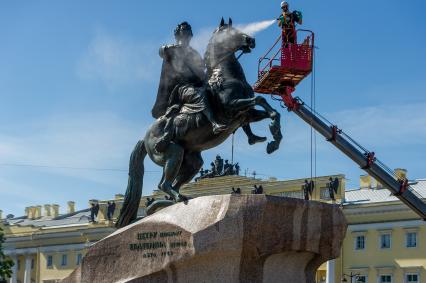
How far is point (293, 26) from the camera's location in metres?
28.9

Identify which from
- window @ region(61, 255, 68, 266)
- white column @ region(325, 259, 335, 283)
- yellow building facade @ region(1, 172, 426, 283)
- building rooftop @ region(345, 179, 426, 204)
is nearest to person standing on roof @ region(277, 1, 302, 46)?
yellow building facade @ region(1, 172, 426, 283)

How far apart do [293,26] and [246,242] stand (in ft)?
63.9

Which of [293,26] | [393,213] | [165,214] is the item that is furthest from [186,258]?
[393,213]

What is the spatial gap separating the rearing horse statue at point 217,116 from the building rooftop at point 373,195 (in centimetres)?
4675

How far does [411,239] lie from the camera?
188 ft

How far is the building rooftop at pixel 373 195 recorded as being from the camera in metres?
58.4

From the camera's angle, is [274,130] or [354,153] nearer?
[274,130]

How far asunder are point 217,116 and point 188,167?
3.43 ft

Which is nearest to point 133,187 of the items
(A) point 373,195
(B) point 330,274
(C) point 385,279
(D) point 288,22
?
(D) point 288,22

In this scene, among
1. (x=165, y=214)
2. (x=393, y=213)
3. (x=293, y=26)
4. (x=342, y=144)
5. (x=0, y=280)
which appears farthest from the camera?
(x=393, y=213)

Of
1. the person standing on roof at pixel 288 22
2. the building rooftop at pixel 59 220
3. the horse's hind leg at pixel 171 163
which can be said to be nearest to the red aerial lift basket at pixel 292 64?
the person standing on roof at pixel 288 22

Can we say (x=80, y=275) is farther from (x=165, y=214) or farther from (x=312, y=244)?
(x=312, y=244)

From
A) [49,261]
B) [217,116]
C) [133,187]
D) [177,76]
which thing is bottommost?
[133,187]

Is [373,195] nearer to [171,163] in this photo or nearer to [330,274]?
[330,274]
